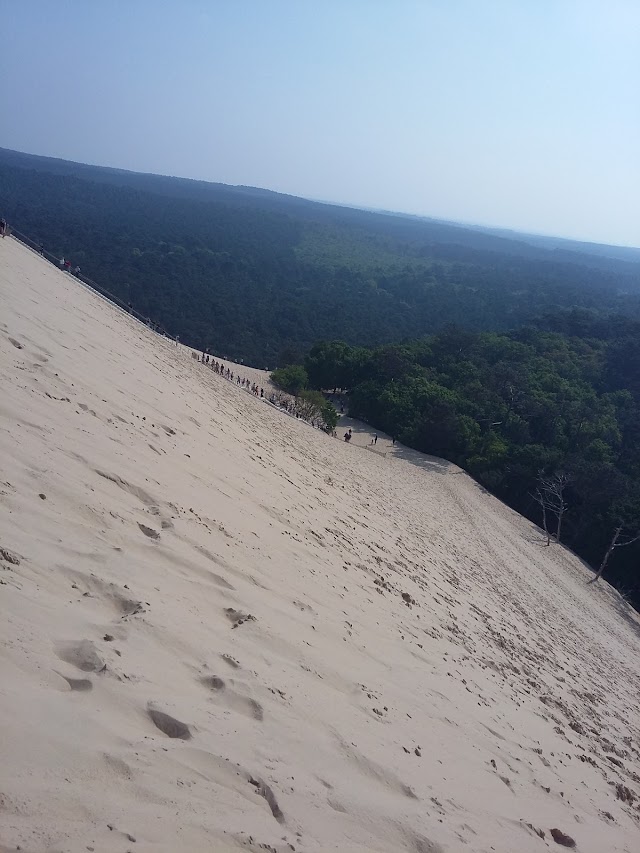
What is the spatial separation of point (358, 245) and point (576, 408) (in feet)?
323

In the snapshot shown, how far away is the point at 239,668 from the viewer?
3.97m

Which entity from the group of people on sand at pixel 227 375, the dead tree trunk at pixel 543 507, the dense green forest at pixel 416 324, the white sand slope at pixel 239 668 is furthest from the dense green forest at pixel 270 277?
the white sand slope at pixel 239 668

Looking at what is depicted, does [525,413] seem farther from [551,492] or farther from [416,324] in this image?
[416,324]

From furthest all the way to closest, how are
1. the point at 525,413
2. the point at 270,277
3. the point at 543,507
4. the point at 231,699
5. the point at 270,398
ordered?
the point at 270,277 → the point at 525,413 → the point at 270,398 → the point at 543,507 → the point at 231,699

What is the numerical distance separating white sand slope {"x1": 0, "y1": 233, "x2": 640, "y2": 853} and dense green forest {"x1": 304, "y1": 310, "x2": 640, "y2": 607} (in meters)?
10.7

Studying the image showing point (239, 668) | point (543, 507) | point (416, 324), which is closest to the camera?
point (239, 668)

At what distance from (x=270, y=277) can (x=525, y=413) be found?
2052 inches

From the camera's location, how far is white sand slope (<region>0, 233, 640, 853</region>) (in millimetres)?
2846

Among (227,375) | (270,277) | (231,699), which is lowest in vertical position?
(227,375)

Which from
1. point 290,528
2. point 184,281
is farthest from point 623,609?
point 184,281

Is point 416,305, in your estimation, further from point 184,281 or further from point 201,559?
point 201,559

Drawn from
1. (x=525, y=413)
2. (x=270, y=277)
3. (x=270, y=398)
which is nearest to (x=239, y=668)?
(x=270, y=398)

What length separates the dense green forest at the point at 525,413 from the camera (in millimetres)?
19438

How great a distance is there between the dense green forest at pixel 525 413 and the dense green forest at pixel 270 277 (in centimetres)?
1349
